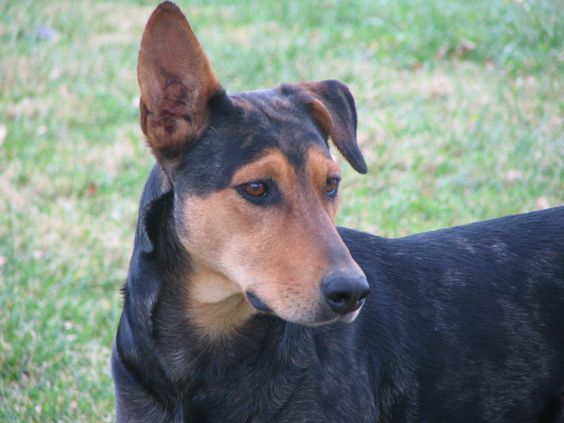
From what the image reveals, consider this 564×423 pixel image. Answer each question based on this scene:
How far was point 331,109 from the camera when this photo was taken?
3.90 meters

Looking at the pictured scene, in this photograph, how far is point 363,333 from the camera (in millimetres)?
3705

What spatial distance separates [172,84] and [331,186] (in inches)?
29.0

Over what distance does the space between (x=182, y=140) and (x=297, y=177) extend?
50 cm

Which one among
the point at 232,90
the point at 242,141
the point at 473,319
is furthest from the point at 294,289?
the point at 232,90

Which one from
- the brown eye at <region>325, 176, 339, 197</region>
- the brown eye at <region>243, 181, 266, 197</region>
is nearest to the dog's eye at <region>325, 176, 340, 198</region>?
the brown eye at <region>325, 176, 339, 197</region>

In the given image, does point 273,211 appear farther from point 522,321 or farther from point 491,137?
point 491,137

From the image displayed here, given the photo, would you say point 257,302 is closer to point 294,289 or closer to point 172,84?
point 294,289

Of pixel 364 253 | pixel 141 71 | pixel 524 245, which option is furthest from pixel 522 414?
pixel 141 71

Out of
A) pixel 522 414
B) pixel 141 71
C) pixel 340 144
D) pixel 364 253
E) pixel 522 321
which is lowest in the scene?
pixel 522 414

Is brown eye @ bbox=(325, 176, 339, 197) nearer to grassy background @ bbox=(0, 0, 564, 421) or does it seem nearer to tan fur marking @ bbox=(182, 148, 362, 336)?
tan fur marking @ bbox=(182, 148, 362, 336)

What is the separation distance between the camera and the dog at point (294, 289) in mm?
3295

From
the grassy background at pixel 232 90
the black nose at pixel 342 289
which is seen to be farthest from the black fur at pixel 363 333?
the grassy background at pixel 232 90

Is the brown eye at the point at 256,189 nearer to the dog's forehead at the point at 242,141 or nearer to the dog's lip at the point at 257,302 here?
the dog's forehead at the point at 242,141

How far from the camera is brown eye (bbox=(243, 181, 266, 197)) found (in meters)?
3.32
